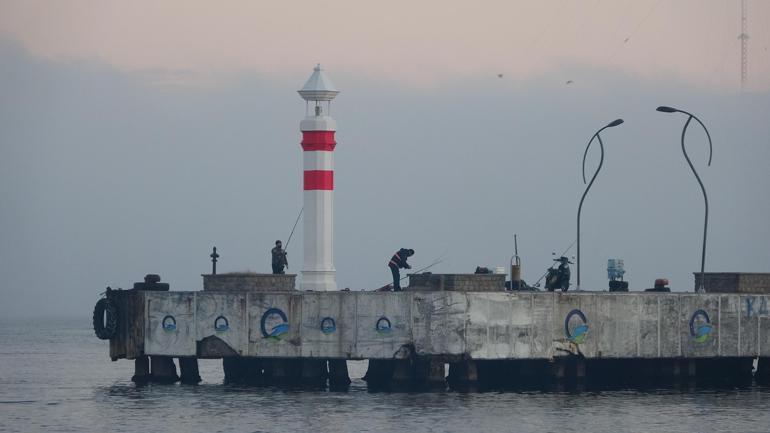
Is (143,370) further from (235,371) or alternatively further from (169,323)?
(169,323)

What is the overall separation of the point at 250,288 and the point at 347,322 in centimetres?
358

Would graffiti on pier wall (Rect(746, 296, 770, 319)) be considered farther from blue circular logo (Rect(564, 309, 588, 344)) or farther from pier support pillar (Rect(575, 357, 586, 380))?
blue circular logo (Rect(564, 309, 588, 344))

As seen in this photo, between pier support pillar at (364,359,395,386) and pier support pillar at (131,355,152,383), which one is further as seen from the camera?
pier support pillar at (131,355,152,383)

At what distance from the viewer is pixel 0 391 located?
62.3 meters

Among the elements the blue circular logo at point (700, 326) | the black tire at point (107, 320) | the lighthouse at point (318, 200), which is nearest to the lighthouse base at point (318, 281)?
the lighthouse at point (318, 200)

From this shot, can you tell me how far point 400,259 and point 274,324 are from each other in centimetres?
460

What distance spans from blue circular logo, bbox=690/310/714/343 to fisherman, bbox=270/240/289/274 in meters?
13.4

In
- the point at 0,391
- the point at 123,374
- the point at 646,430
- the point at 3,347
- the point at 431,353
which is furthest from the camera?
the point at 3,347

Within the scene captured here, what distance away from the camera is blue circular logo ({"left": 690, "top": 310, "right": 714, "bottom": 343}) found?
5753cm

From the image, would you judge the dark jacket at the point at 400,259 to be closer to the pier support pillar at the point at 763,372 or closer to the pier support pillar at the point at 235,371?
the pier support pillar at the point at 235,371

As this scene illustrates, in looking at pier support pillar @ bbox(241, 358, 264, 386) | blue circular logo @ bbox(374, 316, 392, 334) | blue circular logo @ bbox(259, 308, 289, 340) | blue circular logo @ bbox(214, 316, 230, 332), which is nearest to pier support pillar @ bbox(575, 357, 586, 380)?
blue circular logo @ bbox(374, 316, 392, 334)

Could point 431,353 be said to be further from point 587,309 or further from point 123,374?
point 123,374

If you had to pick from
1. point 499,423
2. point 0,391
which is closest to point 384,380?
point 499,423

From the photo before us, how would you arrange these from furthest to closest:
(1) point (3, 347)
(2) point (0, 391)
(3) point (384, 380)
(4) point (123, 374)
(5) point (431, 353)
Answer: (1) point (3, 347) → (4) point (123, 374) → (2) point (0, 391) → (3) point (384, 380) → (5) point (431, 353)
